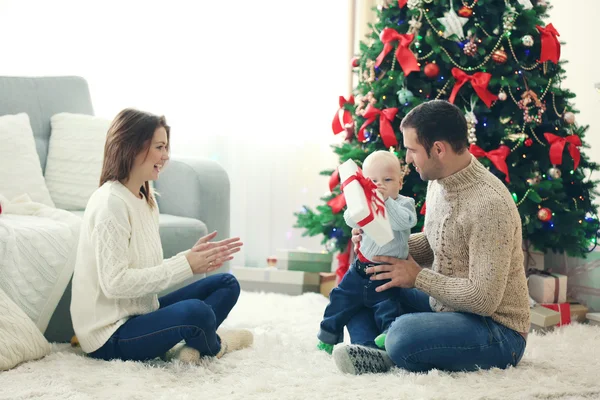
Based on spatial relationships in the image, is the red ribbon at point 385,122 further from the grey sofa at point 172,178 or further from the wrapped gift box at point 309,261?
the wrapped gift box at point 309,261

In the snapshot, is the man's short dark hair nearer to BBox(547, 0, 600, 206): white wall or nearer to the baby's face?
the baby's face

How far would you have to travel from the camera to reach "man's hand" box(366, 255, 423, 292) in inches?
73.3

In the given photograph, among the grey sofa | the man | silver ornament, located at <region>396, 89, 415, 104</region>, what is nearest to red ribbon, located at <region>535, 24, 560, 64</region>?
silver ornament, located at <region>396, 89, 415, 104</region>

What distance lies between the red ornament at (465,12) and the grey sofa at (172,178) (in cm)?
110

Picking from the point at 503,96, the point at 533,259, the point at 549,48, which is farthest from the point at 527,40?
the point at 533,259

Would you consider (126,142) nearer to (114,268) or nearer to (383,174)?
(114,268)

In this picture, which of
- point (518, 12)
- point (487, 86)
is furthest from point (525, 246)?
point (518, 12)

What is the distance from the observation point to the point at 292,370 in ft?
6.10

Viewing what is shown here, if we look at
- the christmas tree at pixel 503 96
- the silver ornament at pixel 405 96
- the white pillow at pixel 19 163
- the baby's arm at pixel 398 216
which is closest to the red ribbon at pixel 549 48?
the christmas tree at pixel 503 96

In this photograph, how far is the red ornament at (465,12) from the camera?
2.58m

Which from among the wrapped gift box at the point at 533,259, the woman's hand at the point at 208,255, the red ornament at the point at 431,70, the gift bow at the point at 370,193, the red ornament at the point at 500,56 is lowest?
the wrapped gift box at the point at 533,259

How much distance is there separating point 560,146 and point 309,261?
1.30m

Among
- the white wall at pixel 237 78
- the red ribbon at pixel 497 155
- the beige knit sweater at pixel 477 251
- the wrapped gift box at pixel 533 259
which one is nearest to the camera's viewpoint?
the beige knit sweater at pixel 477 251

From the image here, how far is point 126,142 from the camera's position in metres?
1.95
